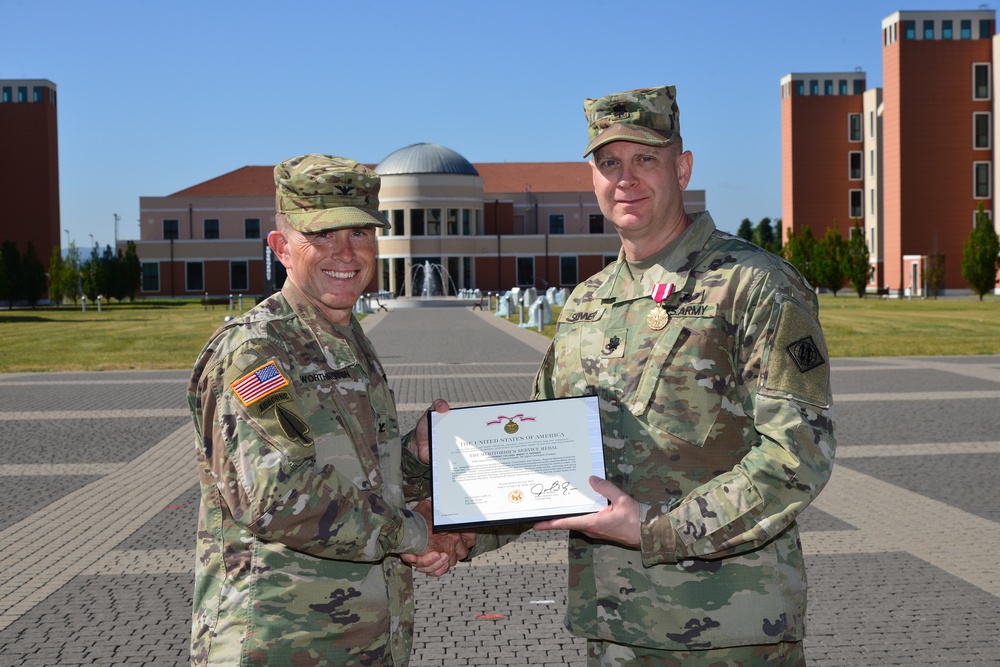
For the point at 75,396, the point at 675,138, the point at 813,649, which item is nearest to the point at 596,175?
the point at 675,138

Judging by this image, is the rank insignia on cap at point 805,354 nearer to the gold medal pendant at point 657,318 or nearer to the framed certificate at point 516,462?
the gold medal pendant at point 657,318

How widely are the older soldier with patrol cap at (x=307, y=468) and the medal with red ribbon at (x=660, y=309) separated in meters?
0.65

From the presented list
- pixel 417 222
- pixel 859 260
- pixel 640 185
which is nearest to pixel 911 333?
pixel 640 185

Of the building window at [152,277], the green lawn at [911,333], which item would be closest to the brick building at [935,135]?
the green lawn at [911,333]

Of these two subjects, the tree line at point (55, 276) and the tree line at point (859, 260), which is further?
the tree line at point (55, 276)

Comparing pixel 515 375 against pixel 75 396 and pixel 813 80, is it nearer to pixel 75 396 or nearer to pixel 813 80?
pixel 75 396

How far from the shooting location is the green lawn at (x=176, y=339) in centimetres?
2366

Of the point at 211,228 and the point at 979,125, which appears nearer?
the point at 979,125

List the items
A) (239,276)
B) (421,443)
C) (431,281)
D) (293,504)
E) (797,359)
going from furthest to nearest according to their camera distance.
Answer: (239,276) < (431,281) < (421,443) < (797,359) < (293,504)

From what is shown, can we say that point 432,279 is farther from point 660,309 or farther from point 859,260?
point 660,309

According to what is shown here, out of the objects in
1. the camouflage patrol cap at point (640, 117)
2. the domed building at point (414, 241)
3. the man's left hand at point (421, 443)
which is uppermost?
the domed building at point (414, 241)

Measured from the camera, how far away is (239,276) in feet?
284

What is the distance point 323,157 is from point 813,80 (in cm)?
9187

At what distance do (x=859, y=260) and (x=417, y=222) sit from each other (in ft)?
112
